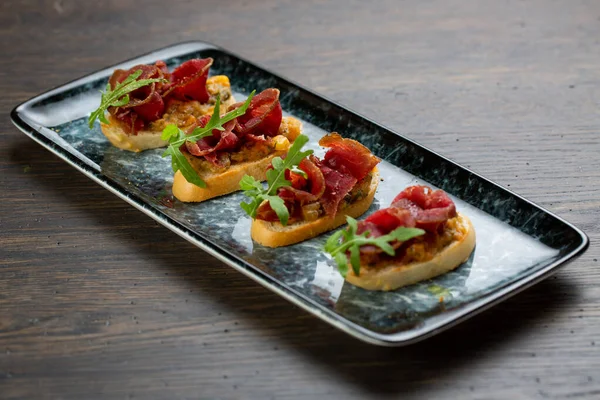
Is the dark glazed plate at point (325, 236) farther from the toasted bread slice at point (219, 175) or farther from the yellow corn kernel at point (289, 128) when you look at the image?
the yellow corn kernel at point (289, 128)

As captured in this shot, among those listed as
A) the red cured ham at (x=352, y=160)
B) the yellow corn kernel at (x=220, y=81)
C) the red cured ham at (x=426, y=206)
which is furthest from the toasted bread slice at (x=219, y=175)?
→ the red cured ham at (x=426, y=206)

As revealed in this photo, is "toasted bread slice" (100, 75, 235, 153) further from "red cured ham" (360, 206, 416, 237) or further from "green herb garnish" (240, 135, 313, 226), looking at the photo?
"red cured ham" (360, 206, 416, 237)

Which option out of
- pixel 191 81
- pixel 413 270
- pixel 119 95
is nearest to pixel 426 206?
pixel 413 270

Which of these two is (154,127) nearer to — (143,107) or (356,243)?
(143,107)

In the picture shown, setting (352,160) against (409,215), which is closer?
(409,215)

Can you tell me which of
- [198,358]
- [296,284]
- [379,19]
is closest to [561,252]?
[296,284]

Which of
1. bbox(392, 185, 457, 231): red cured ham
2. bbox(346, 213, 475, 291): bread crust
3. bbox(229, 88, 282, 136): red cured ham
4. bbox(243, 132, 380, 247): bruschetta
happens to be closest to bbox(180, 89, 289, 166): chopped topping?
bbox(229, 88, 282, 136): red cured ham

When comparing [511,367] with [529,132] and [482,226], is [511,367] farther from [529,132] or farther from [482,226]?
[529,132]
